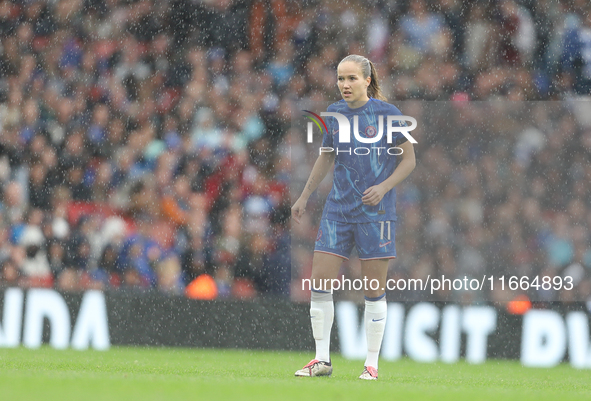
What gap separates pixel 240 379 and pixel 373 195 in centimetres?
131

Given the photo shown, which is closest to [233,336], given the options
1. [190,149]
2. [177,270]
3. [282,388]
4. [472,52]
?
[177,270]

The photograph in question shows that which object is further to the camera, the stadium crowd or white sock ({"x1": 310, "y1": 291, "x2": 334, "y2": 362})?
the stadium crowd

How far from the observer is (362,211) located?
5785mm

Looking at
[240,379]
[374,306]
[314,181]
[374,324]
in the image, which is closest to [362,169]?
[314,181]

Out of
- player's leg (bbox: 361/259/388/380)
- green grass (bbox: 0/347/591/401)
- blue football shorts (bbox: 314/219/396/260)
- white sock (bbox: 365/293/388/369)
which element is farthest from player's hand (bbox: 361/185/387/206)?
green grass (bbox: 0/347/591/401)

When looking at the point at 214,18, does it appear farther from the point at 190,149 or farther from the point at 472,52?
the point at 472,52

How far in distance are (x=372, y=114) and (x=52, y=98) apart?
6.40m

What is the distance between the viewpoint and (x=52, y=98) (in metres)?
11.4

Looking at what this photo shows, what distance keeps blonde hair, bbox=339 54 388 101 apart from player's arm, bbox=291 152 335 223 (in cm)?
47

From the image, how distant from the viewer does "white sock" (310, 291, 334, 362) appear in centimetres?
584

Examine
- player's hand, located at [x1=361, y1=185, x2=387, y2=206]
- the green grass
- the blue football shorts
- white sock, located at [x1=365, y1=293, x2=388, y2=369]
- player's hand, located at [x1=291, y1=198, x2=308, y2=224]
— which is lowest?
the green grass

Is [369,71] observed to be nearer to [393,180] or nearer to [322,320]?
[393,180]

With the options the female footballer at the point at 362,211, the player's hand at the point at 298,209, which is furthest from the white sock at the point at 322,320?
the player's hand at the point at 298,209

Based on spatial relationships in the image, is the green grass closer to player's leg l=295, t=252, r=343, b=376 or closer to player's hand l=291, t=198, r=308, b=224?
player's leg l=295, t=252, r=343, b=376
